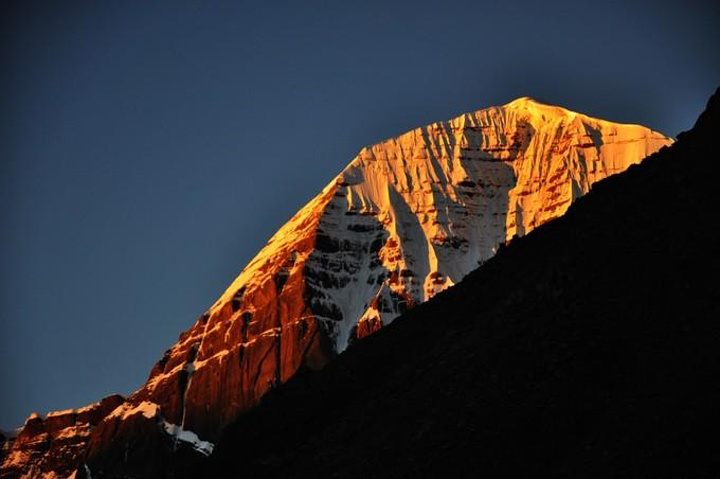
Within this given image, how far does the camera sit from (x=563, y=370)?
232 feet

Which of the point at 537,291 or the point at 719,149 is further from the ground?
the point at 719,149

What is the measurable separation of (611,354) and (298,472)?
18.2 m

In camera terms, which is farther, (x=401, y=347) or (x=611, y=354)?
(x=401, y=347)

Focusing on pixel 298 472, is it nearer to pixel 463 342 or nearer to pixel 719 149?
pixel 463 342

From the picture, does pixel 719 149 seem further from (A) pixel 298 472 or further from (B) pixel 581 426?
(A) pixel 298 472

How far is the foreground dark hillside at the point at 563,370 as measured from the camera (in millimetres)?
63406

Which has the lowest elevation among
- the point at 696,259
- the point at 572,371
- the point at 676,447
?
the point at 676,447

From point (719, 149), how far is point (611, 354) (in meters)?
16.6

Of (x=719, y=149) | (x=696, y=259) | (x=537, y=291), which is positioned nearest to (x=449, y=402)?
(x=537, y=291)

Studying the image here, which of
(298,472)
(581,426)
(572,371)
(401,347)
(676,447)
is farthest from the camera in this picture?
(401,347)

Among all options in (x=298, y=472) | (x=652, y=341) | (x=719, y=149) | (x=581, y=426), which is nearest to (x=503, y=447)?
(x=581, y=426)

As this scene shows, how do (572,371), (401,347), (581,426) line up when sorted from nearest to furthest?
(581,426) → (572,371) → (401,347)

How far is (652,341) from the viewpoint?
69.3 m

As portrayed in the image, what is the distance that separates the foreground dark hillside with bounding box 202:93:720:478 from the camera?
6341cm
